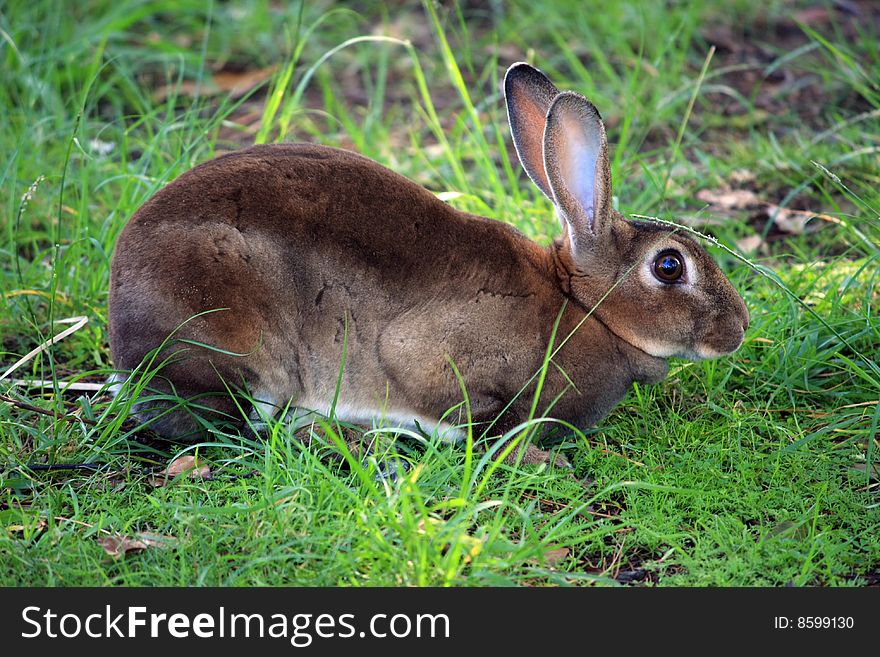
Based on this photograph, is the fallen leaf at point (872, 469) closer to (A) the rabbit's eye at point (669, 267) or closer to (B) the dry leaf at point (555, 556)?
(A) the rabbit's eye at point (669, 267)

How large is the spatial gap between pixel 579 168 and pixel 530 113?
346 millimetres

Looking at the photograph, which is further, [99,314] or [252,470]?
[99,314]

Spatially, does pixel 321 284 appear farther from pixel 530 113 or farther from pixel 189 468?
pixel 530 113

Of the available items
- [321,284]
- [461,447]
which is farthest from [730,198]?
[321,284]

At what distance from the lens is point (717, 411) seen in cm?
437

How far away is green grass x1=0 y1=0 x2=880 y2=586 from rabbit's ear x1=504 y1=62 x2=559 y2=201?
0.83 meters

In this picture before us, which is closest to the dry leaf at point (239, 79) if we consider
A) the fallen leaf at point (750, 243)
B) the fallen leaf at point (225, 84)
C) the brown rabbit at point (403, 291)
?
the fallen leaf at point (225, 84)

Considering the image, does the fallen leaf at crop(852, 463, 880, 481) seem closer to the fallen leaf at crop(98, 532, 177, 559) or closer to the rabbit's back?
the rabbit's back

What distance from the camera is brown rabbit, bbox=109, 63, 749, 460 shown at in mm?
3975

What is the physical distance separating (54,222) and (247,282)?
2.15 metres

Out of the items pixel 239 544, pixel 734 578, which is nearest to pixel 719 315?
pixel 734 578

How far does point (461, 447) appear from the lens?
4.26m

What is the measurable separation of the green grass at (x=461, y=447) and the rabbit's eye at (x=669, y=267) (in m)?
0.37

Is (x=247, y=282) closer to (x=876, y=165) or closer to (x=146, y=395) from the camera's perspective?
(x=146, y=395)
